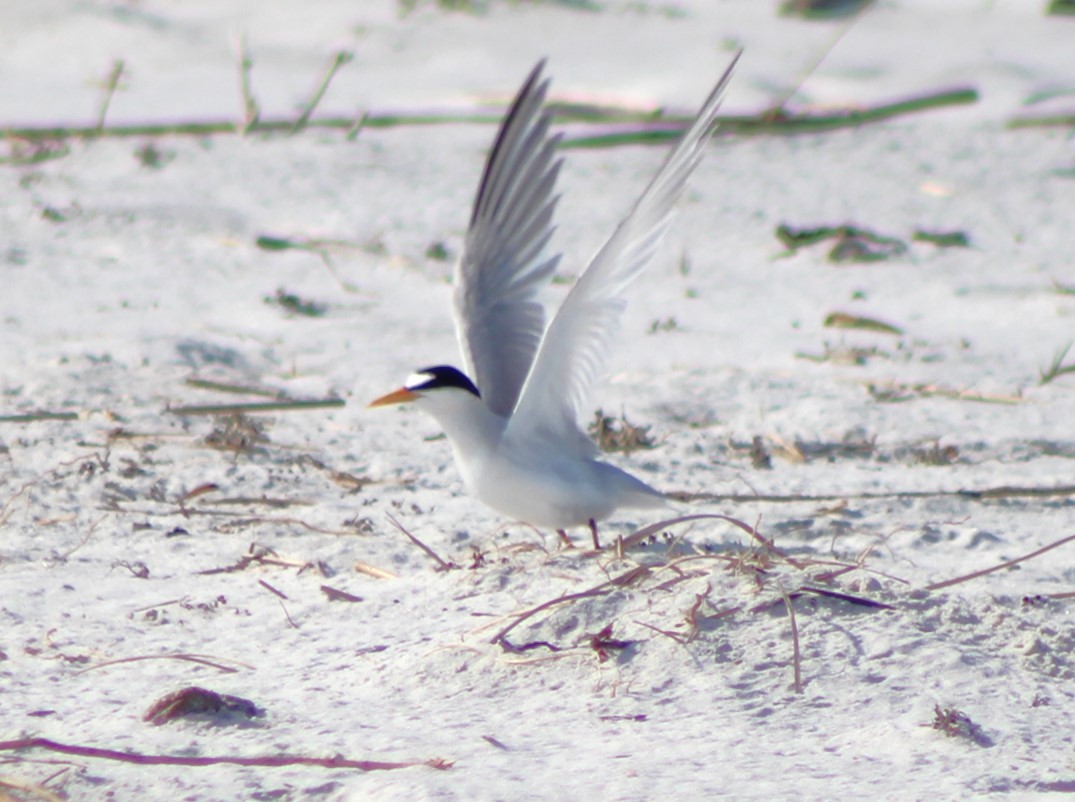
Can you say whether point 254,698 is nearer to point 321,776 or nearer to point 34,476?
point 321,776

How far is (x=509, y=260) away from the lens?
12.8ft

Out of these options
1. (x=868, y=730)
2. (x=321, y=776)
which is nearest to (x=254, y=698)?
(x=321, y=776)

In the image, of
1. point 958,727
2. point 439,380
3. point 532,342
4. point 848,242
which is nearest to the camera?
point 958,727

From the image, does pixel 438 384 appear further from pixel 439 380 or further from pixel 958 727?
pixel 958 727

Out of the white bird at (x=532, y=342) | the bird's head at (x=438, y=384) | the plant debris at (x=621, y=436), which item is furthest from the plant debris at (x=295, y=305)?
the bird's head at (x=438, y=384)

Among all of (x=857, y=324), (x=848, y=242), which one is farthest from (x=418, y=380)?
(x=848, y=242)

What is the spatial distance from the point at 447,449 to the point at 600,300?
1.23 meters

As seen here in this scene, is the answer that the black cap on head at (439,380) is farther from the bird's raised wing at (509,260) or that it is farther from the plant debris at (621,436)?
the plant debris at (621,436)

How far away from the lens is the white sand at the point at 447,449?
254 centimetres

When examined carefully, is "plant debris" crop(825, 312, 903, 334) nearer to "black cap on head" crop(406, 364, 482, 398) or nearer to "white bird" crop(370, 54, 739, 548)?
"white bird" crop(370, 54, 739, 548)

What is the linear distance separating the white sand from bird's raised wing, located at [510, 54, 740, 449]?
323mm

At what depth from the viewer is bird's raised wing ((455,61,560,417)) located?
3.77 m

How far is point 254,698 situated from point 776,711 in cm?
85

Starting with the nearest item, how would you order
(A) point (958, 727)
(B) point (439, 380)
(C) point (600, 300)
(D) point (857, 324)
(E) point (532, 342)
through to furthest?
1. (A) point (958, 727)
2. (C) point (600, 300)
3. (B) point (439, 380)
4. (E) point (532, 342)
5. (D) point (857, 324)
